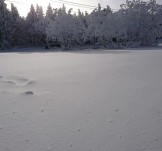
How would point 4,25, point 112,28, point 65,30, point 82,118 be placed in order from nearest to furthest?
→ point 82,118 → point 112,28 → point 65,30 → point 4,25

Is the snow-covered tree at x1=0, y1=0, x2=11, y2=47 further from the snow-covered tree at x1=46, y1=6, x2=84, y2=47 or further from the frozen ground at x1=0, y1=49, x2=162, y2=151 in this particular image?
the frozen ground at x1=0, y1=49, x2=162, y2=151

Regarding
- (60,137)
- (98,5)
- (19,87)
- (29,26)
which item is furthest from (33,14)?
(60,137)

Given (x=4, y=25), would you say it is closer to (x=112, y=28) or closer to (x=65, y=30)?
(x=65, y=30)

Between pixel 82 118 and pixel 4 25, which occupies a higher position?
pixel 4 25

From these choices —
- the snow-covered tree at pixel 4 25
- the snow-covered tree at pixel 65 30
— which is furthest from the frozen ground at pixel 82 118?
the snow-covered tree at pixel 4 25

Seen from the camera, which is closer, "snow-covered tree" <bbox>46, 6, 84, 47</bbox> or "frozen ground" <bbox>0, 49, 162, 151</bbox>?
"frozen ground" <bbox>0, 49, 162, 151</bbox>

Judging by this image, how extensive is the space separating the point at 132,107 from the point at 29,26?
53543mm

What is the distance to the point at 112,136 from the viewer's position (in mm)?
3902

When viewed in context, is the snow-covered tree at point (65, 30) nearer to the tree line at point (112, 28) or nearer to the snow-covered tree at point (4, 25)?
the tree line at point (112, 28)

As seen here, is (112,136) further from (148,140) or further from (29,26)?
(29,26)

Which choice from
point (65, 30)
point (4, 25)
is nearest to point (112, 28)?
point (65, 30)

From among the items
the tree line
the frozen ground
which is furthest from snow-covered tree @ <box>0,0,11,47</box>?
the frozen ground

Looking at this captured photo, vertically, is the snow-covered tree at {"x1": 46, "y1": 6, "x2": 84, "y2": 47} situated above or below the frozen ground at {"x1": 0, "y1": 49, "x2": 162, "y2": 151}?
above

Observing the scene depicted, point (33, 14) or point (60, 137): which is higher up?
point (33, 14)
